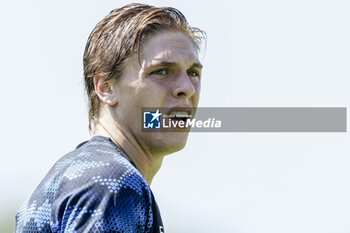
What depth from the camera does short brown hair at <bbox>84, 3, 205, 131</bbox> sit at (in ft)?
18.1

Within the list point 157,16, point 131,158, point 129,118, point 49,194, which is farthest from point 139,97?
point 49,194

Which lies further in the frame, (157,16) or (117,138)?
(157,16)

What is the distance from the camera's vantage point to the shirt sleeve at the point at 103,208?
3.88 m

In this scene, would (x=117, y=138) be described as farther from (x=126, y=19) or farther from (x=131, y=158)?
(x=126, y=19)

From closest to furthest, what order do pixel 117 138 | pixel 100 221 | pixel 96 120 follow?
pixel 100 221
pixel 117 138
pixel 96 120

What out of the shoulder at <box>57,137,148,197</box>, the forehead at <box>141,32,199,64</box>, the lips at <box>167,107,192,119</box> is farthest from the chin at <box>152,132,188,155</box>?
the shoulder at <box>57,137,148,197</box>

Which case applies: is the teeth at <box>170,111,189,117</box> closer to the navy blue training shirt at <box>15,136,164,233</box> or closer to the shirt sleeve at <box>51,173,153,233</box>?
the navy blue training shirt at <box>15,136,164,233</box>

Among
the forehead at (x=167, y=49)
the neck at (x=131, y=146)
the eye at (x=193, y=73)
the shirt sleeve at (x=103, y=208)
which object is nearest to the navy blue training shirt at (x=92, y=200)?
the shirt sleeve at (x=103, y=208)

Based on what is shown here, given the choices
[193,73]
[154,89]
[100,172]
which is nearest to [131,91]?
[154,89]

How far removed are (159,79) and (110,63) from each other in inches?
19.7

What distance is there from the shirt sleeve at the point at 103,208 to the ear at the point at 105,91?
4.85 ft

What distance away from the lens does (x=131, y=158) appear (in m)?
5.28

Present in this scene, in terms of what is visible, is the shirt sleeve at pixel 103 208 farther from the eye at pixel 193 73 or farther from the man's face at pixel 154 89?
the eye at pixel 193 73

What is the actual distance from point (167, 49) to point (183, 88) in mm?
394
